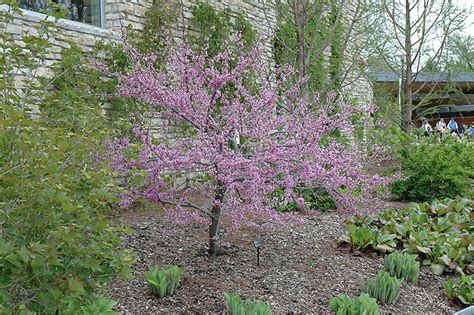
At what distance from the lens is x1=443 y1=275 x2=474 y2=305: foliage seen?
143 inches

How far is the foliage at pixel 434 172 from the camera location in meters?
7.00

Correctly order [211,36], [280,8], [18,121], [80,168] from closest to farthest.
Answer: [18,121]
[80,168]
[280,8]
[211,36]

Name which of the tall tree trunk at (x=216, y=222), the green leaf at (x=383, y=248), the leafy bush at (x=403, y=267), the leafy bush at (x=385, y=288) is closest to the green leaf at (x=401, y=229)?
the green leaf at (x=383, y=248)

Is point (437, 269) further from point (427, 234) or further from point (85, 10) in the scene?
point (85, 10)

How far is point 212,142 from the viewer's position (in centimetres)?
352

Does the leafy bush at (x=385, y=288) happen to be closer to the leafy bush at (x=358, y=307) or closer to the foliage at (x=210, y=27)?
the leafy bush at (x=358, y=307)

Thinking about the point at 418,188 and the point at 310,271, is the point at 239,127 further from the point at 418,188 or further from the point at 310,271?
the point at 418,188

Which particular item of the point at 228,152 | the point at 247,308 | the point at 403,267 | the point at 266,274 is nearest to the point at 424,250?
the point at 403,267

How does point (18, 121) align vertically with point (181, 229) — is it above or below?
above

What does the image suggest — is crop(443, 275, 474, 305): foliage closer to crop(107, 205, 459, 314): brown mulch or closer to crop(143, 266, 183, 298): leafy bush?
crop(107, 205, 459, 314): brown mulch

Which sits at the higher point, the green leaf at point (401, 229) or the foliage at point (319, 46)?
the foliage at point (319, 46)

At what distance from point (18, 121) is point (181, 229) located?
10.8 feet

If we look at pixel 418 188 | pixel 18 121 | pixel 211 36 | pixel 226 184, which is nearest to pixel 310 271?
pixel 226 184

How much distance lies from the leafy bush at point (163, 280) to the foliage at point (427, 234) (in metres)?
1.88
